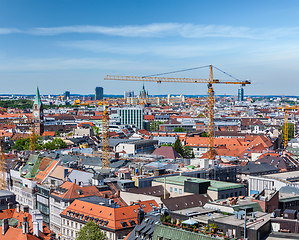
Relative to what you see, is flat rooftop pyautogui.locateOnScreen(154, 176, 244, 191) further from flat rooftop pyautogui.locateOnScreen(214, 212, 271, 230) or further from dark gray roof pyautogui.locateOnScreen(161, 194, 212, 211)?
flat rooftop pyautogui.locateOnScreen(214, 212, 271, 230)

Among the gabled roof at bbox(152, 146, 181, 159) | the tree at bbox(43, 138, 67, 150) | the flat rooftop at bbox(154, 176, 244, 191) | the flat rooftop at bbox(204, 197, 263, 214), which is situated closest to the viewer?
the flat rooftop at bbox(204, 197, 263, 214)

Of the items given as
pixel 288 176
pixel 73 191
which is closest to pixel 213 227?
pixel 73 191

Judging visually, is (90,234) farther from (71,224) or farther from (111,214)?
(71,224)

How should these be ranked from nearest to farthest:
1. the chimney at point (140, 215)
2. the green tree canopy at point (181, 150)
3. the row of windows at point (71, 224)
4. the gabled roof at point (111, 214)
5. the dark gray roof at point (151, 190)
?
the chimney at point (140, 215)
the gabled roof at point (111, 214)
the row of windows at point (71, 224)
the dark gray roof at point (151, 190)
the green tree canopy at point (181, 150)

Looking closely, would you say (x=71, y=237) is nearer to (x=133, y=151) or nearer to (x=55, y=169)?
(x=55, y=169)

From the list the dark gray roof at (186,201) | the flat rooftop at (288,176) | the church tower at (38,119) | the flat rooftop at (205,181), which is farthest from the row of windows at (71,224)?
the church tower at (38,119)

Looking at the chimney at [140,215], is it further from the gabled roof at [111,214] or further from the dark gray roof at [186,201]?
the dark gray roof at [186,201]

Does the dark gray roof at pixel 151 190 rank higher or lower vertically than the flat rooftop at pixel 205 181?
lower

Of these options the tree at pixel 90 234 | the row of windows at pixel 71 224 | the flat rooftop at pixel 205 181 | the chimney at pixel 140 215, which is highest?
the chimney at pixel 140 215

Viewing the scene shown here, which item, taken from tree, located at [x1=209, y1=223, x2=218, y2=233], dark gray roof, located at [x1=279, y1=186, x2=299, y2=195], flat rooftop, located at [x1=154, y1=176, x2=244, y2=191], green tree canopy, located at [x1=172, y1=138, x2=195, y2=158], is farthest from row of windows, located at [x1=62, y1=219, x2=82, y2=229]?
green tree canopy, located at [x1=172, y1=138, x2=195, y2=158]

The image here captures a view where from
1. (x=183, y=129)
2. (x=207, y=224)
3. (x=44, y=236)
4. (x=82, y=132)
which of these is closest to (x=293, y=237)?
(x=207, y=224)

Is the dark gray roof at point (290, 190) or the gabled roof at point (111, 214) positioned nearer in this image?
the gabled roof at point (111, 214)
